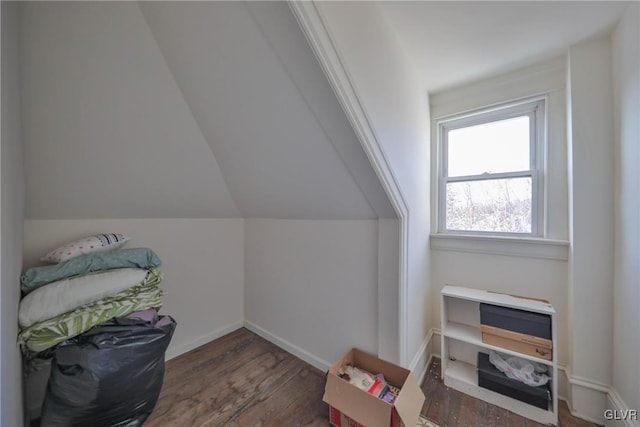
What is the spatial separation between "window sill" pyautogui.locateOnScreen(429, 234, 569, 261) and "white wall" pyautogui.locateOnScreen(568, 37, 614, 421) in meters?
0.15

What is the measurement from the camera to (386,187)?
4.10ft

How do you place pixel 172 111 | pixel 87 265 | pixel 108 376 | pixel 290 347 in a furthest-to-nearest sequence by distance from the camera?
pixel 290 347
pixel 172 111
pixel 87 265
pixel 108 376

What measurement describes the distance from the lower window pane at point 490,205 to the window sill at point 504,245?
4.9 inches

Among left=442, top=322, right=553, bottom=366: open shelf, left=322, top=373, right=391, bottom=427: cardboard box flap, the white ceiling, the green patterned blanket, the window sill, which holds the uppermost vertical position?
the white ceiling

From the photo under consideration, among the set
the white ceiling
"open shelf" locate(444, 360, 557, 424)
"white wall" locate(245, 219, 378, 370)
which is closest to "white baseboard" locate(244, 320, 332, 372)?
"white wall" locate(245, 219, 378, 370)

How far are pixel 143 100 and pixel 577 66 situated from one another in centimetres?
259

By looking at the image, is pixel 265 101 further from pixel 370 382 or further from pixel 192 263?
pixel 370 382

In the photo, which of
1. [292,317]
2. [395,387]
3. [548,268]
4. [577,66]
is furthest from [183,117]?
[548,268]

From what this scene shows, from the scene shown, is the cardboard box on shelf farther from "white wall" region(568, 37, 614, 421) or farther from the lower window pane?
the lower window pane

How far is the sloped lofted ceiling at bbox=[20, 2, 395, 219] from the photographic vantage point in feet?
3.28

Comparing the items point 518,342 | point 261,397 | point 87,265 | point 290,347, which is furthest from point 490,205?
point 87,265

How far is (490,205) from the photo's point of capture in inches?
73.2

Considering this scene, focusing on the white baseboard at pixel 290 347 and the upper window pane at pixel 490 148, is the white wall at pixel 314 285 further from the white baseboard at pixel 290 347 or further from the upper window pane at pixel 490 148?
the upper window pane at pixel 490 148

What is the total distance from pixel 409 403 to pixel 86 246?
204cm
